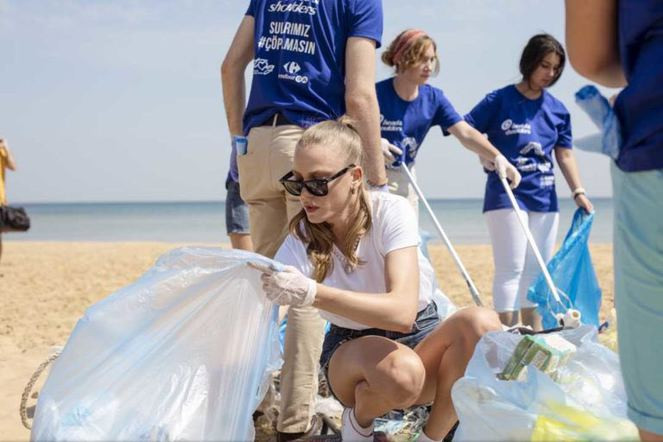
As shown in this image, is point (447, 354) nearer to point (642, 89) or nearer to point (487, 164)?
point (642, 89)

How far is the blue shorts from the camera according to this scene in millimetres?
1460

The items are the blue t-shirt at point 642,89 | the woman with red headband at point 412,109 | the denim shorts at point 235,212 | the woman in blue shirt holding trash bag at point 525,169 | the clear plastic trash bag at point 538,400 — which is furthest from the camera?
the woman in blue shirt holding trash bag at point 525,169

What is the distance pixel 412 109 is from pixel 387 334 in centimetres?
183

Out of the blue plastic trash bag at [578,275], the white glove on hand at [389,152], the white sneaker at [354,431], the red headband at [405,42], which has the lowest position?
the blue plastic trash bag at [578,275]

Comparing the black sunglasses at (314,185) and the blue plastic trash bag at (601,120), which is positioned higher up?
the blue plastic trash bag at (601,120)

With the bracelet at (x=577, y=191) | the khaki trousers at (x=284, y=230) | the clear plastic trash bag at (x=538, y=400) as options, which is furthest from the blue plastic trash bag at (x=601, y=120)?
the bracelet at (x=577, y=191)

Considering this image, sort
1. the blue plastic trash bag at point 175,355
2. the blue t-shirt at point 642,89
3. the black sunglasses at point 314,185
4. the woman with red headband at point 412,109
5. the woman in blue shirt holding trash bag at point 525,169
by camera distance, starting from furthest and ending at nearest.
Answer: the woman in blue shirt holding trash bag at point 525,169
the woman with red headband at point 412,109
the black sunglasses at point 314,185
the blue plastic trash bag at point 175,355
the blue t-shirt at point 642,89

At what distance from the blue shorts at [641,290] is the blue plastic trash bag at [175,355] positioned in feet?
3.27

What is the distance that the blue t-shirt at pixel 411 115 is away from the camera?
4.06m

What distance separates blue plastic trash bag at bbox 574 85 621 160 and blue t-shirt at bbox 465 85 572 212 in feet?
8.77

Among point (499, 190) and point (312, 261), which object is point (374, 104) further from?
point (499, 190)

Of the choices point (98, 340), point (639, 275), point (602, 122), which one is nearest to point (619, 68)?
point (602, 122)

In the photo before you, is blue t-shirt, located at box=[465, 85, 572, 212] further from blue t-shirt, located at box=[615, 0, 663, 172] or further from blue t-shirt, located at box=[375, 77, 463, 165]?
blue t-shirt, located at box=[615, 0, 663, 172]

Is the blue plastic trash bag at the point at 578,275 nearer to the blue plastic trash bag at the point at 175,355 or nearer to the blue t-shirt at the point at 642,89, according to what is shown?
the blue plastic trash bag at the point at 175,355
